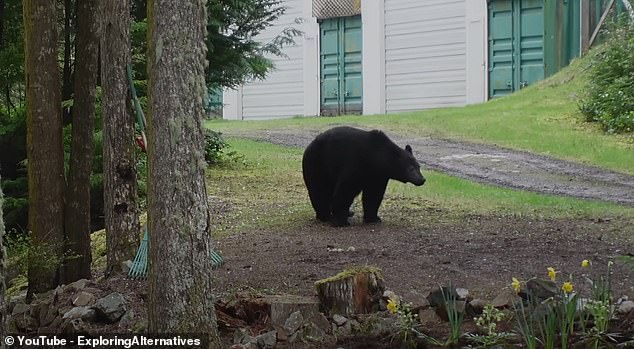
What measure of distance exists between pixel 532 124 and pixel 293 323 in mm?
16681

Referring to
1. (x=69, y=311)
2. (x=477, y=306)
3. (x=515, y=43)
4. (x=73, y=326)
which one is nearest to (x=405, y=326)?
(x=477, y=306)

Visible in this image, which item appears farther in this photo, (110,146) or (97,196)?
(97,196)

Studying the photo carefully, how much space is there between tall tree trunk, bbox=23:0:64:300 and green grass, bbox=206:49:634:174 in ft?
38.2

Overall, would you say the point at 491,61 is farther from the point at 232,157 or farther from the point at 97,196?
the point at 97,196

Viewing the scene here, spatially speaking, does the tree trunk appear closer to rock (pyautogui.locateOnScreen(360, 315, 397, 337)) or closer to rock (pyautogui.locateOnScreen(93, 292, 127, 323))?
rock (pyautogui.locateOnScreen(360, 315, 397, 337))

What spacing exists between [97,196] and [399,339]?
7.59m

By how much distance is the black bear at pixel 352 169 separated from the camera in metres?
10.9

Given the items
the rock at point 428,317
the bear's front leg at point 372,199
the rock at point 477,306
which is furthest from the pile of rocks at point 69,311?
the bear's front leg at point 372,199

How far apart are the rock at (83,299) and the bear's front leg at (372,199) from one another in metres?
4.45

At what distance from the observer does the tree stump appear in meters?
6.47

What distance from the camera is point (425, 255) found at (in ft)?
28.7

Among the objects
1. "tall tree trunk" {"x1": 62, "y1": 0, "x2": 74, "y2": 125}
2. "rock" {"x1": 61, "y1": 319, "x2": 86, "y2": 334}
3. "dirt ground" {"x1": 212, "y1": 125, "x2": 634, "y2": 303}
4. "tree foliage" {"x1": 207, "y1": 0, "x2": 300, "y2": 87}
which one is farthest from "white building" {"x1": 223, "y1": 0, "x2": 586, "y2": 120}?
"rock" {"x1": 61, "y1": 319, "x2": 86, "y2": 334}

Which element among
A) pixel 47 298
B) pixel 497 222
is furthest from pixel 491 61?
pixel 47 298

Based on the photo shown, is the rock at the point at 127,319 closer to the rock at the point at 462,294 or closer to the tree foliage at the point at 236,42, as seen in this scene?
the rock at the point at 462,294
